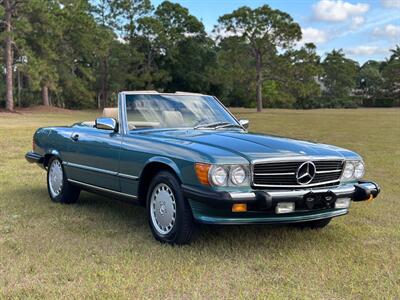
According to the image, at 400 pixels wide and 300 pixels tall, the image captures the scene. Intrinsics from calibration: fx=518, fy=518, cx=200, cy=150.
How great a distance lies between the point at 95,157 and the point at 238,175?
2.23 meters

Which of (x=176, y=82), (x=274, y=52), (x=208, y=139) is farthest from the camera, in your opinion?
(x=176, y=82)

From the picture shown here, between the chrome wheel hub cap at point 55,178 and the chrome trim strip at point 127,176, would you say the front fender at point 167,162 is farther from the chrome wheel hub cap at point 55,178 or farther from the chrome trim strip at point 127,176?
the chrome wheel hub cap at point 55,178

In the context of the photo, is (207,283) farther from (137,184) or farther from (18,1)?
(18,1)

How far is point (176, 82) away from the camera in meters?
66.4

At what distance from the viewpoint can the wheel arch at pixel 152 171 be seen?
193 inches

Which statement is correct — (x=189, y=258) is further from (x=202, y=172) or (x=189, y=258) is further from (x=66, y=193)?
(x=66, y=193)

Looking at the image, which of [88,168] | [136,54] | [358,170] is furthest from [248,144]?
[136,54]

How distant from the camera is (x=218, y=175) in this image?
4523 mm

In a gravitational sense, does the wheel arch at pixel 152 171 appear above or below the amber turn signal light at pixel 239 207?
above

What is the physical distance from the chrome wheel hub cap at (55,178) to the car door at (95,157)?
39cm

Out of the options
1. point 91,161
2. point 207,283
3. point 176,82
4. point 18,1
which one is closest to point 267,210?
point 207,283

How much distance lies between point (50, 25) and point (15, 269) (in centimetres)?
4199

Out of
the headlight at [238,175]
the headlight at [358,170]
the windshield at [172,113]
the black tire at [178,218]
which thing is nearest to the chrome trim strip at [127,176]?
the black tire at [178,218]

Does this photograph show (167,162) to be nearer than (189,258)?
No
